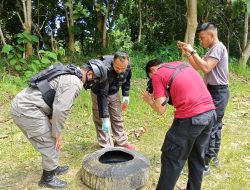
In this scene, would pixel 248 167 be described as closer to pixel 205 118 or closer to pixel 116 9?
pixel 205 118

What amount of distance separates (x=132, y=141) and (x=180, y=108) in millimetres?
2293

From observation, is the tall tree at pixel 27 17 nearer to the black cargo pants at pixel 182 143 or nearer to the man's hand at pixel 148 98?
the man's hand at pixel 148 98

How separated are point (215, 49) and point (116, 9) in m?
6.13

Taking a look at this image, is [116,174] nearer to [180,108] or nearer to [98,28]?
[180,108]

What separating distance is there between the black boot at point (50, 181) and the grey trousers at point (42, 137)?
10cm

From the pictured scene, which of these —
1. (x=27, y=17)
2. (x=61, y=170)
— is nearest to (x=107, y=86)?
(x=61, y=170)

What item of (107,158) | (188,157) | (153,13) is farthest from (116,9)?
(188,157)

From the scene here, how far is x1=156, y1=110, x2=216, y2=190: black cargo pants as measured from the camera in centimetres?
318

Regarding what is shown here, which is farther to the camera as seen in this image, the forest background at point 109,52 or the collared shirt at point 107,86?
the forest background at point 109,52

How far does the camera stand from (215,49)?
154 inches

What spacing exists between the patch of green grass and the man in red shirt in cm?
101

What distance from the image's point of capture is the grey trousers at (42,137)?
144 inches

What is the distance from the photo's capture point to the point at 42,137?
3.73 m

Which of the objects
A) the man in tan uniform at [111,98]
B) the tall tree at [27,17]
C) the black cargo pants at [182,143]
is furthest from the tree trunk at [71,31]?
the black cargo pants at [182,143]
